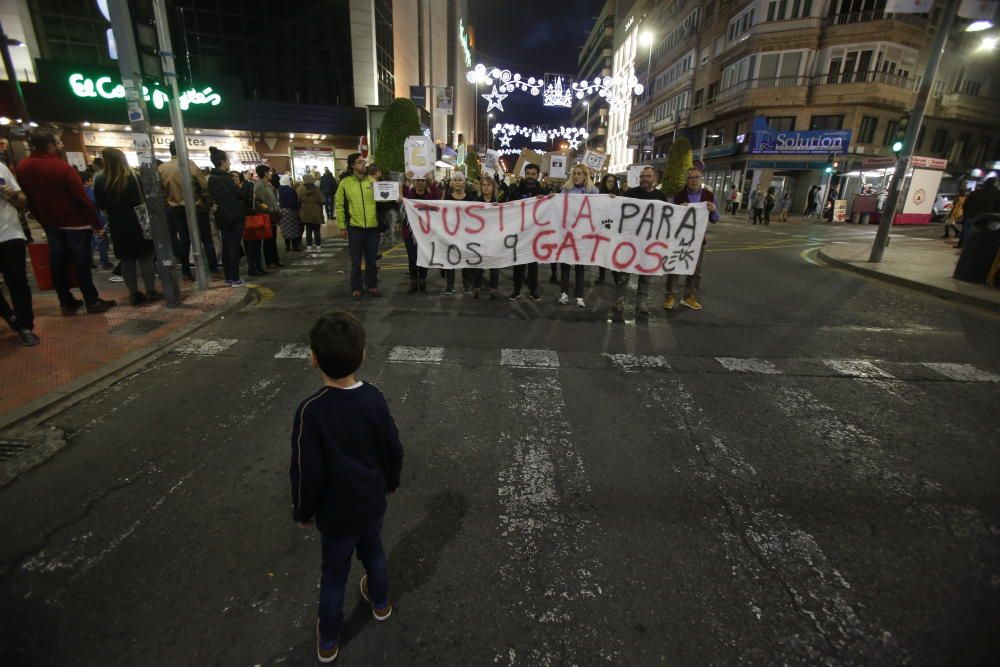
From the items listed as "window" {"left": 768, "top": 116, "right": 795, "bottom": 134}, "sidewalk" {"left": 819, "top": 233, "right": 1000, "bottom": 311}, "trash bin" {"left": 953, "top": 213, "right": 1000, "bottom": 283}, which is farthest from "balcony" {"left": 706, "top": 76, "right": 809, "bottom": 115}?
"trash bin" {"left": 953, "top": 213, "right": 1000, "bottom": 283}

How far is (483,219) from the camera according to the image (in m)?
7.30

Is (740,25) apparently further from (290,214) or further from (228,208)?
(228,208)

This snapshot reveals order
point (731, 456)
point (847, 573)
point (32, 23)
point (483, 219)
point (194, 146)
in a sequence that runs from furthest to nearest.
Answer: point (194, 146)
point (32, 23)
point (483, 219)
point (731, 456)
point (847, 573)

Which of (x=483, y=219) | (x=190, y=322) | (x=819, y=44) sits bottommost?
(x=190, y=322)

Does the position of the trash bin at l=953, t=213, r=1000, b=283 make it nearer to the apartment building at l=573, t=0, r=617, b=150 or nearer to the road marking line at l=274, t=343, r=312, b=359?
the road marking line at l=274, t=343, r=312, b=359

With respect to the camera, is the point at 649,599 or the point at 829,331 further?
the point at 829,331

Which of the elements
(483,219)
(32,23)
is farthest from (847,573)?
(32,23)

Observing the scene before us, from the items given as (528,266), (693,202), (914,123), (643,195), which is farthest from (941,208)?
(528,266)

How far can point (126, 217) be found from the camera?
6734 mm

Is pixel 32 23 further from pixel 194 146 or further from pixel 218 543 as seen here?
pixel 218 543

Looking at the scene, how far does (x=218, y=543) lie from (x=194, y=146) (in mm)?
30041

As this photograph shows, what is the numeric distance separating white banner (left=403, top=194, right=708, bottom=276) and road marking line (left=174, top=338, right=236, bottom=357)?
3.04 m

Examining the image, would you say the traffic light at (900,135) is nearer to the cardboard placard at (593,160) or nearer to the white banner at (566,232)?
the cardboard placard at (593,160)

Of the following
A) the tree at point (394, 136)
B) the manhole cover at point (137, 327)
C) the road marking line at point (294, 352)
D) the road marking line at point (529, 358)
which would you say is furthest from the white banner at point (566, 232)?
the tree at point (394, 136)
